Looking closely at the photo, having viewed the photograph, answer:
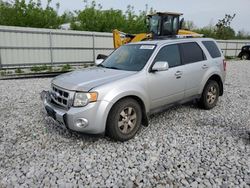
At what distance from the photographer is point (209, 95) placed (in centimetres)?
565

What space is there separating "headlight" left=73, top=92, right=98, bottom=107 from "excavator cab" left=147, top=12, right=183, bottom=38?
8755 mm

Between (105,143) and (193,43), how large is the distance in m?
3.09

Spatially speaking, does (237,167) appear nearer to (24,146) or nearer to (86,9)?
(24,146)

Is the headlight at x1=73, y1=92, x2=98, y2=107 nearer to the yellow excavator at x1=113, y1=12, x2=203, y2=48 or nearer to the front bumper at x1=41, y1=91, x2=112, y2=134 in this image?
the front bumper at x1=41, y1=91, x2=112, y2=134

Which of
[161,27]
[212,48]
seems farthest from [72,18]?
[212,48]

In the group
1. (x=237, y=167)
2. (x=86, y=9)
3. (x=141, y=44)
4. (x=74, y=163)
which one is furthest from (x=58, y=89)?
(x=86, y=9)

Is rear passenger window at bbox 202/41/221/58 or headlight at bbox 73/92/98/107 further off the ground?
rear passenger window at bbox 202/41/221/58

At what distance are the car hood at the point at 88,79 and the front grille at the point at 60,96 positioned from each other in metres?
0.08

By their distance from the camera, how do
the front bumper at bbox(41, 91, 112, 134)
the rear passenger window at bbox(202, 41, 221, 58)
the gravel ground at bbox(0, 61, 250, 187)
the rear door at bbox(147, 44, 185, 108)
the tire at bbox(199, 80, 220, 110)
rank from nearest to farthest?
1. the gravel ground at bbox(0, 61, 250, 187)
2. the front bumper at bbox(41, 91, 112, 134)
3. the rear door at bbox(147, 44, 185, 108)
4. the tire at bbox(199, 80, 220, 110)
5. the rear passenger window at bbox(202, 41, 221, 58)

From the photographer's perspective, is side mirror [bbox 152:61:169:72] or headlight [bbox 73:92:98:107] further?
side mirror [bbox 152:61:169:72]

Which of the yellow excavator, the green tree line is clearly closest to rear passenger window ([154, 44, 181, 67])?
the yellow excavator

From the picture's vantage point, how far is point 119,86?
3771 mm

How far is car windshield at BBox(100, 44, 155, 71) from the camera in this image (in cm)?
442

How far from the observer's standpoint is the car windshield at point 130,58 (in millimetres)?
4420
